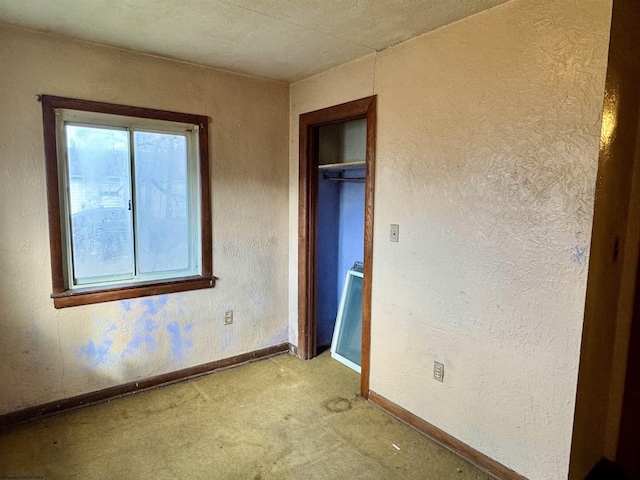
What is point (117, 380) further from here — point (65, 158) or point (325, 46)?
point (325, 46)

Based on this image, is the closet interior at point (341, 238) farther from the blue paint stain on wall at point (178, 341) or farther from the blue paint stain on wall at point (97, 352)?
the blue paint stain on wall at point (97, 352)

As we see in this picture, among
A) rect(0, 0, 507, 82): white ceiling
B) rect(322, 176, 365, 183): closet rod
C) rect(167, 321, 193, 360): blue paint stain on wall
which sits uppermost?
rect(0, 0, 507, 82): white ceiling

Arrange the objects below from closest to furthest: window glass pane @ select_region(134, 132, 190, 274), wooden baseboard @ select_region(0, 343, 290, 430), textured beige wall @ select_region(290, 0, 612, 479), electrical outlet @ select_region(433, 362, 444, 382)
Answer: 1. textured beige wall @ select_region(290, 0, 612, 479)
2. electrical outlet @ select_region(433, 362, 444, 382)
3. wooden baseboard @ select_region(0, 343, 290, 430)
4. window glass pane @ select_region(134, 132, 190, 274)

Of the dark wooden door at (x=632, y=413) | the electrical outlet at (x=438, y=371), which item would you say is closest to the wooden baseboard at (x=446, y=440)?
the electrical outlet at (x=438, y=371)

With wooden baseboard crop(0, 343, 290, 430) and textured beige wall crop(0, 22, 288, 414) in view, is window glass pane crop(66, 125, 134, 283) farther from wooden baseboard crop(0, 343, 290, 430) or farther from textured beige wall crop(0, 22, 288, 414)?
wooden baseboard crop(0, 343, 290, 430)

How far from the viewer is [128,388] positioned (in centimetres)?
276

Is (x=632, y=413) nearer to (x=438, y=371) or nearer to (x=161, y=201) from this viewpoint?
(x=438, y=371)

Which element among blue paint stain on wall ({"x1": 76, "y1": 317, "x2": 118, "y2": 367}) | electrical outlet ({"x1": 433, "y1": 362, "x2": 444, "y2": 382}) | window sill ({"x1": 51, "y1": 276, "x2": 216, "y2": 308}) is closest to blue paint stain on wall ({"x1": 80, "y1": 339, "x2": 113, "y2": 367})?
blue paint stain on wall ({"x1": 76, "y1": 317, "x2": 118, "y2": 367})

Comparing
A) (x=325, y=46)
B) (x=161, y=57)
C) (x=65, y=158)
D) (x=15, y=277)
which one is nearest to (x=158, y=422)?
(x=15, y=277)

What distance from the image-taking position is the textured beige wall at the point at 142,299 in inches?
90.4

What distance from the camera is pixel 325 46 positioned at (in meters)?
2.43

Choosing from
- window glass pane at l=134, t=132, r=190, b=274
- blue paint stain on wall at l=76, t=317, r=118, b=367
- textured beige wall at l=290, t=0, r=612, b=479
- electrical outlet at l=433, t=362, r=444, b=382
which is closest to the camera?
textured beige wall at l=290, t=0, r=612, b=479

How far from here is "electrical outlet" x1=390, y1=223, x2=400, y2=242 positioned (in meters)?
2.45

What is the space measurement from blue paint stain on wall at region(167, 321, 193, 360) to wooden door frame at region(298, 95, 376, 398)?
0.93 m
